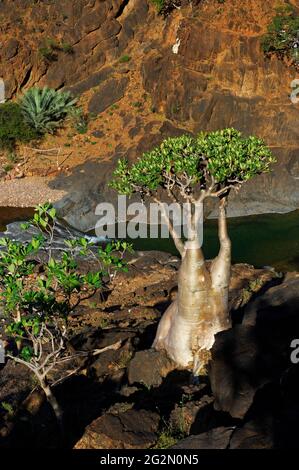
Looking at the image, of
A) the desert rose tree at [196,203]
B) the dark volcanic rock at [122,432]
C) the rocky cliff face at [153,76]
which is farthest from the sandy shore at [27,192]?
the dark volcanic rock at [122,432]

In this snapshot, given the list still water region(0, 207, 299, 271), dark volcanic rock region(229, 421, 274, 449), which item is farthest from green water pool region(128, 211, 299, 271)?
dark volcanic rock region(229, 421, 274, 449)

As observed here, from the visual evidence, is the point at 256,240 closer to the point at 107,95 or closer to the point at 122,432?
the point at 122,432

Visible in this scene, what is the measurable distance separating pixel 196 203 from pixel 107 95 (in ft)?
86.4

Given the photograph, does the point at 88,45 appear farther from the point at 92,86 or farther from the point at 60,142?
the point at 60,142

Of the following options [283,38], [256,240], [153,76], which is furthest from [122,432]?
[153,76]

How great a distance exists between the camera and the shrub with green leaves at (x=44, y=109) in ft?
102

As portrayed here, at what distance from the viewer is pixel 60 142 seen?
3133cm

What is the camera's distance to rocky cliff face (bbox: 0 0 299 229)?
2616cm

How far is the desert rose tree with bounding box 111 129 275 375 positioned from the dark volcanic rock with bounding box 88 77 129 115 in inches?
976

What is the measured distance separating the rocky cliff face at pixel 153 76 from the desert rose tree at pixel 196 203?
15065mm

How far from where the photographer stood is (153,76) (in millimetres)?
31891

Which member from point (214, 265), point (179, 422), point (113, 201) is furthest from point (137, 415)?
point (113, 201)

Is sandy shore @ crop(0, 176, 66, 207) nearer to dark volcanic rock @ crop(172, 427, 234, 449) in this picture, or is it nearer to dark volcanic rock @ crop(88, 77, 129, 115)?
dark volcanic rock @ crop(88, 77, 129, 115)
